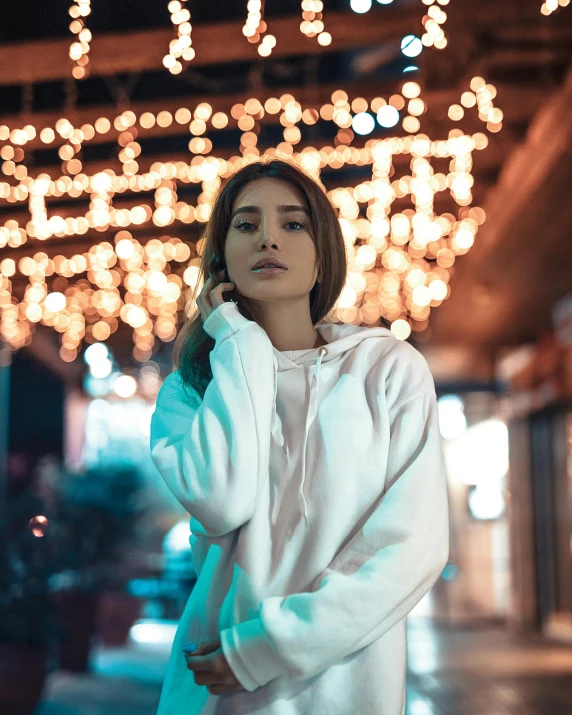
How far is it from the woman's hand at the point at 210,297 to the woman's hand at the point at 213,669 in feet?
1.51

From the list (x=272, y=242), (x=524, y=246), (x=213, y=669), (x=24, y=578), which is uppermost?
(x=524, y=246)

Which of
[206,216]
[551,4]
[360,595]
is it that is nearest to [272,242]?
[360,595]

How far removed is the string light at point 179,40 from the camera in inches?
135

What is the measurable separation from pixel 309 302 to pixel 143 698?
4.49m

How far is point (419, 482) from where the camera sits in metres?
1.10

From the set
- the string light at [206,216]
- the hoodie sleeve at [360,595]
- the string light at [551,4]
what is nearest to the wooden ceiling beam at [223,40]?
the string light at [551,4]

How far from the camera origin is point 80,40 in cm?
376

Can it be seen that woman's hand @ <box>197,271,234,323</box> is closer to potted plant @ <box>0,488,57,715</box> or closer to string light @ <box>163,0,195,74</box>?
string light @ <box>163,0,195,74</box>

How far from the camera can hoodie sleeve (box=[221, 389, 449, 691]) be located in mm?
1024

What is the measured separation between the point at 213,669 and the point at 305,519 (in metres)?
0.21

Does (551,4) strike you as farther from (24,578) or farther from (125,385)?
(125,385)

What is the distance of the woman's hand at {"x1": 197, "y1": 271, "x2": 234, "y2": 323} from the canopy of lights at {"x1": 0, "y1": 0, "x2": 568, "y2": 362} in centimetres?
139

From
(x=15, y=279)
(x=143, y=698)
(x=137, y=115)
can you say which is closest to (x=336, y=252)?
(x=137, y=115)

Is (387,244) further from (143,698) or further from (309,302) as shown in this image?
(309,302)
